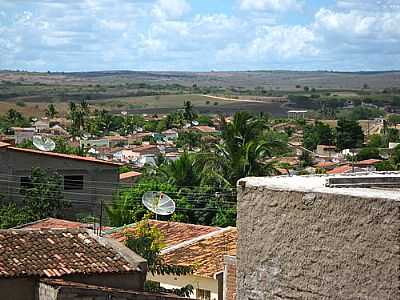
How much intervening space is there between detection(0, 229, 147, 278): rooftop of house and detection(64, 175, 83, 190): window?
18.7 meters

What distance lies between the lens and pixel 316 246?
2494mm

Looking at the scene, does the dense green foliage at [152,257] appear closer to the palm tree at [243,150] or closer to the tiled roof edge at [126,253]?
the tiled roof edge at [126,253]

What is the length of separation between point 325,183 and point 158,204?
17704 millimetres

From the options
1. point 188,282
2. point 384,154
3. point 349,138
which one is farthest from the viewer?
point 349,138

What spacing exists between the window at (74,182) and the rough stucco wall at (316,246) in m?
28.7

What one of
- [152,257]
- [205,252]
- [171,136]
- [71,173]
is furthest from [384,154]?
[152,257]

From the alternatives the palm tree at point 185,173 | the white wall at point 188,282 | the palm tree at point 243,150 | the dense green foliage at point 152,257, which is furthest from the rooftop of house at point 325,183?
the palm tree at point 185,173

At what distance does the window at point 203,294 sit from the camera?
1590 centimetres

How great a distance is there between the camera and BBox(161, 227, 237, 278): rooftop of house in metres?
16.7

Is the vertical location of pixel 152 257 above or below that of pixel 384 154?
above

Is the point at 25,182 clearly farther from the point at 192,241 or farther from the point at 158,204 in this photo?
the point at 192,241

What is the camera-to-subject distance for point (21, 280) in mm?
10672

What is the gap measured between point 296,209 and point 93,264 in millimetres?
9076

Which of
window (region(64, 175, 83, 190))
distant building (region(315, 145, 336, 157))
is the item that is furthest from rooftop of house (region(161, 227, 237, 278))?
distant building (region(315, 145, 336, 157))
